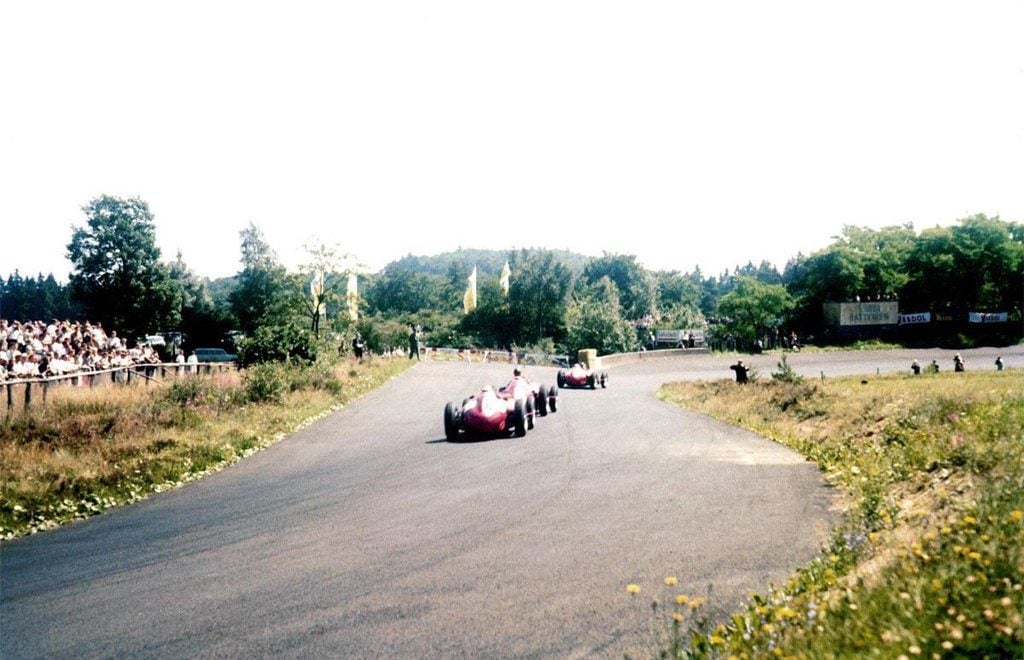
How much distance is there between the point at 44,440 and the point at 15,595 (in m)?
7.44

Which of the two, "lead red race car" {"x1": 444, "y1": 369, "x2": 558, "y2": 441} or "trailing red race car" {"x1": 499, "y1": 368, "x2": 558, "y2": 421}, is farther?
"trailing red race car" {"x1": 499, "y1": 368, "x2": 558, "y2": 421}

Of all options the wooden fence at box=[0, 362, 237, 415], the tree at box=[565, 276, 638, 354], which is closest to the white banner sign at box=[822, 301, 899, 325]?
the tree at box=[565, 276, 638, 354]

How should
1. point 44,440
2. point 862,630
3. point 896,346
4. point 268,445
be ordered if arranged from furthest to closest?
point 896,346 → point 268,445 → point 44,440 → point 862,630

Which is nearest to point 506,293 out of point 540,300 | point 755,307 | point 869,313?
point 540,300

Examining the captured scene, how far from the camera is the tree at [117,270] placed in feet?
154

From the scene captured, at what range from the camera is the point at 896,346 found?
51.7 m

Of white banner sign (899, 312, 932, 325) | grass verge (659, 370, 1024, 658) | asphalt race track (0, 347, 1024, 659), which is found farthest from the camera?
white banner sign (899, 312, 932, 325)

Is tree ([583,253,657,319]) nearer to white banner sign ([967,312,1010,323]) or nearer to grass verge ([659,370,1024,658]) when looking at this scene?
white banner sign ([967,312,1010,323])

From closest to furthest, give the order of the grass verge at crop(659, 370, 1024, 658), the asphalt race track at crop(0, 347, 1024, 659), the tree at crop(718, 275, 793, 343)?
the grass verge at crop(659, 370, 1024, 658) < the asphalt race track at crop(0, 347, 1024, 659) < the tree at crop(718, 275, 793, 343)

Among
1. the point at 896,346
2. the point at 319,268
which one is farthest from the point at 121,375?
the point at 896,346

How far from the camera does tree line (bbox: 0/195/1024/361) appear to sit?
47031 mm

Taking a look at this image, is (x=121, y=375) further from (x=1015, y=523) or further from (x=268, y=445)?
(x=1015, y=523)

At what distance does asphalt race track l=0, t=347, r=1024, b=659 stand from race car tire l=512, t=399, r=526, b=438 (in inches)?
71.3

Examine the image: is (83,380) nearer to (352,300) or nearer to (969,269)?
(352,300)
